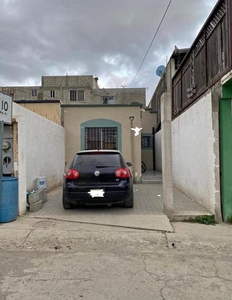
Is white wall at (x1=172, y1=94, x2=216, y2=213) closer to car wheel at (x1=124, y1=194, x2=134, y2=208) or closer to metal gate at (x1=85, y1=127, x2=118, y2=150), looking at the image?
car wheel at (x1=124, y1=194, x2=134, y2=208)

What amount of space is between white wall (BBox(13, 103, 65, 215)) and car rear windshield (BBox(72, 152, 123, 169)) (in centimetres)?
132

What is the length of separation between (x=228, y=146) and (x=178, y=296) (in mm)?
3722

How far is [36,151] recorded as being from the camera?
28.2ft

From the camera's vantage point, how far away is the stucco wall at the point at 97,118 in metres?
12.8

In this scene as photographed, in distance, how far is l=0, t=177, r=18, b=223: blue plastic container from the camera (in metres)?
5.68

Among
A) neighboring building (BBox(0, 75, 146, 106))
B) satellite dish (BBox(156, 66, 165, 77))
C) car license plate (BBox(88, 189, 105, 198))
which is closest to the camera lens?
car license plate (BBox(88, 189, 105, 198))

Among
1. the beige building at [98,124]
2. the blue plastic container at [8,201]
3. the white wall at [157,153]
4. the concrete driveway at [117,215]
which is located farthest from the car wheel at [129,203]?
the white wall at [157,153]

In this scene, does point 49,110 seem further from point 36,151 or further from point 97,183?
point 97,183

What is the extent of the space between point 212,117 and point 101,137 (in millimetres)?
7700

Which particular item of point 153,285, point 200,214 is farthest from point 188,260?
point 200,214

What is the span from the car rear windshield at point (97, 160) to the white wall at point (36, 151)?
1.32 metres

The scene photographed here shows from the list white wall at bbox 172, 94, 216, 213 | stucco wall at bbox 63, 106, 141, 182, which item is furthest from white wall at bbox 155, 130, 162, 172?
white wall at bbox 172, 94, 216, 213

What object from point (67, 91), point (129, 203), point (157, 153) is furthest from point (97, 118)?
point (67, 91)

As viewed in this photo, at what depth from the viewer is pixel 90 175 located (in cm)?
643
